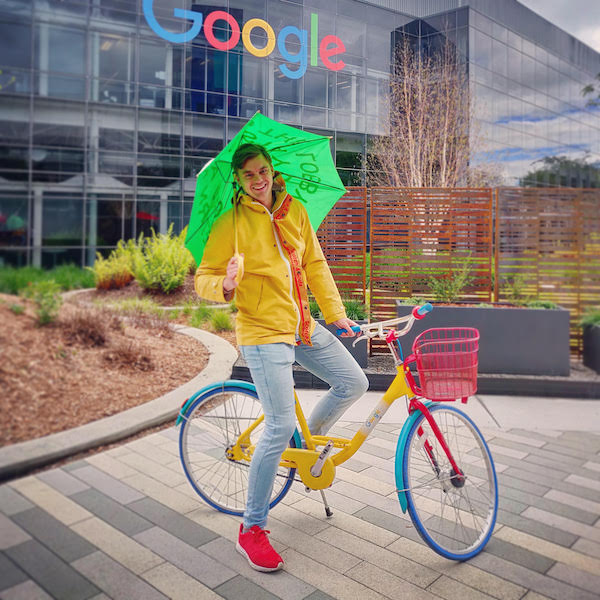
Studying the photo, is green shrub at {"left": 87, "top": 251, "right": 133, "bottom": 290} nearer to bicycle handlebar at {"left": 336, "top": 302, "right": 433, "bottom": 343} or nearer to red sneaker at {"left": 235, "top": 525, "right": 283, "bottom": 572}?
bicycle handlebar at {"left": 336, "top": 302, "right": 433, "bottom": 343}

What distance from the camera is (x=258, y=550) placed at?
1.93 meters

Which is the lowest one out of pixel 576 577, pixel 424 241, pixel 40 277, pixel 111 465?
pixel 576 577

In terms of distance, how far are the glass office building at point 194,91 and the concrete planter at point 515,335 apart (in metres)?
0.92

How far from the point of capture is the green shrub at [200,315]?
2195 millimetres

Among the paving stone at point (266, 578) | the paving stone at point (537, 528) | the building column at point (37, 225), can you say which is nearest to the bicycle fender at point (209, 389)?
the paving stone at point (266, 578)

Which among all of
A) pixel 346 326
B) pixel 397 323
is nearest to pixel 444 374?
pixel 397 323

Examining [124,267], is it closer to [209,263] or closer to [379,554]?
[209,263]

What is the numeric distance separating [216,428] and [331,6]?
5.56 feet

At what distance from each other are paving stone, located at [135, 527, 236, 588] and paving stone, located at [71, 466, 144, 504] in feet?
0.49

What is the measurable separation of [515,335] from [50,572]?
2903mm

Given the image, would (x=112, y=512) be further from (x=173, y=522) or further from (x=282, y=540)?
(x=282, y=540)

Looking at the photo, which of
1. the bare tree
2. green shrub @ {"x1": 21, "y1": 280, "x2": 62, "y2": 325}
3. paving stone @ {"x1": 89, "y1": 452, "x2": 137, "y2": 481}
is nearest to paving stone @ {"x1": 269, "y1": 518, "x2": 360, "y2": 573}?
paving stone @ {"x1": 89, "y1": 452, "x2": 137, "y2": 481}

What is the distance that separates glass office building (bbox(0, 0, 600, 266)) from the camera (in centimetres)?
155

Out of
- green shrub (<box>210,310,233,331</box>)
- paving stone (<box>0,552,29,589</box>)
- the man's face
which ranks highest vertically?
the man's face
